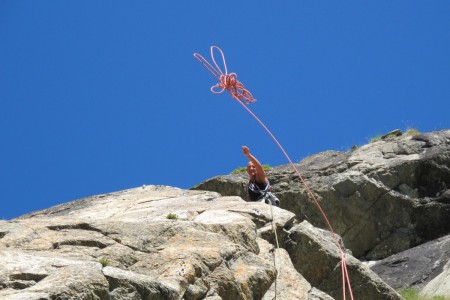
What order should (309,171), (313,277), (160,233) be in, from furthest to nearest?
1. (309,171)
2. (313,277)
3. (160,233)

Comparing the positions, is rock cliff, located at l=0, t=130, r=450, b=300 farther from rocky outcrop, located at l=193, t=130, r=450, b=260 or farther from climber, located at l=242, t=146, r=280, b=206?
climber, located at l=242, t=146, r=280, b=206

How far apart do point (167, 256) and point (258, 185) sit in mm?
7447

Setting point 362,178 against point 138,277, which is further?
point 362,178

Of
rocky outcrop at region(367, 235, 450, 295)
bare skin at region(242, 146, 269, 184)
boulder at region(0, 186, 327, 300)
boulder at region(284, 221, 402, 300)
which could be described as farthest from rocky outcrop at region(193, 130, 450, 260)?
boulder at region(0, 186, 327, 300)

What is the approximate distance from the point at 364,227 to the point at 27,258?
1837cm

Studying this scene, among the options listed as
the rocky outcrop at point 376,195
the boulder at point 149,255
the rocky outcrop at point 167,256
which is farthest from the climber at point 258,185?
the rocky outcrop at point 376,195

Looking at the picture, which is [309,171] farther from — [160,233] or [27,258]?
[27,258]

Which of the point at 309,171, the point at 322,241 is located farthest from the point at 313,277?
the point at 309,171

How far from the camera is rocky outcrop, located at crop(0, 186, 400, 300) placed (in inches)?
492

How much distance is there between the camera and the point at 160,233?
51.7ft

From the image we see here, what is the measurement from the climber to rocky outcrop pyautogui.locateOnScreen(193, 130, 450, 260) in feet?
26.6

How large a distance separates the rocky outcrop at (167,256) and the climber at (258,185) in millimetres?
1384

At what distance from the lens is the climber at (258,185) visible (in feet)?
69.5

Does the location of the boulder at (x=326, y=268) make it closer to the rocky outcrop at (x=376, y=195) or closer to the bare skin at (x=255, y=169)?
the bare skin at (x=255, y=169)
